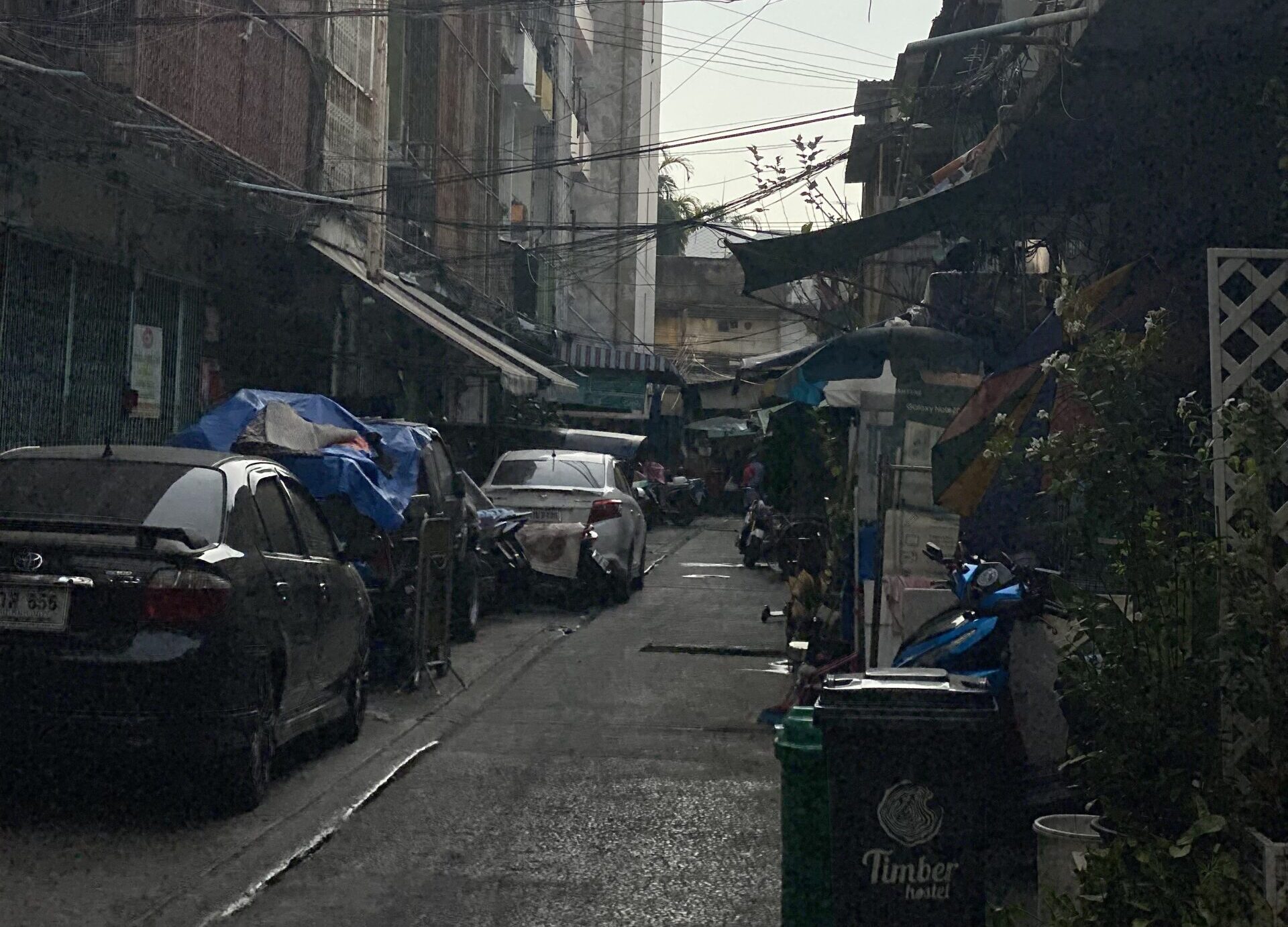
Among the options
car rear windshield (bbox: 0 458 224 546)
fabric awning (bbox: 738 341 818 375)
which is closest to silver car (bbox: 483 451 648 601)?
fabric awning (bbox: 738 341 818 375)

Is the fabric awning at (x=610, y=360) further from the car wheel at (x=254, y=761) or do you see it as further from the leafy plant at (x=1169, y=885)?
Result: the leafy plant at (x=1169, y=885)

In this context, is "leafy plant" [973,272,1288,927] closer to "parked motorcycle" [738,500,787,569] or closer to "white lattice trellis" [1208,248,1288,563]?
"white lattice trellis" [1208,248,1288,563]

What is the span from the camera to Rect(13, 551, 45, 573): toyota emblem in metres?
6.70

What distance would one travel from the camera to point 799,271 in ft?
36.9

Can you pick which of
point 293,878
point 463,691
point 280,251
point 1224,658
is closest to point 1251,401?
point 1224,658

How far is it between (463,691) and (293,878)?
17.1 ft

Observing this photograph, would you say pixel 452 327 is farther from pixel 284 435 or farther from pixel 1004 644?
pixel 1004 644

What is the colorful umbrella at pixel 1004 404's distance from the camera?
8.77 metres

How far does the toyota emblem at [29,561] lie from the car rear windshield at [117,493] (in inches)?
13.6

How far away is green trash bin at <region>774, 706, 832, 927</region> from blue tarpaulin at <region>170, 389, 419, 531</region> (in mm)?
6638

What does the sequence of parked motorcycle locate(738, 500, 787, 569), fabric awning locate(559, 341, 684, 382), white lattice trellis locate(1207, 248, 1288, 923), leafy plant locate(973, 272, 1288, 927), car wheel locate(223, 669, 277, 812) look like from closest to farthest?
leafy plant locate(973, 272, 1288, 927) → white lattice trellis locate(1207, 248, 1288, 923) → car wheel locate(223, 669, 277, 812) → parked motorcycle locate(738, 500, 787, 569) → fabric awning locate(559, 341, 684, 382)

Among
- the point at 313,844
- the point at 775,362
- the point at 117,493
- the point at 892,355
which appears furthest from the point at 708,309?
the point at 313,844

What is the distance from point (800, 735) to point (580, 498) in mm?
12369

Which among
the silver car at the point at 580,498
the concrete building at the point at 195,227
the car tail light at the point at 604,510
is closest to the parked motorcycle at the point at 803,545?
the silver car at the point at 580,498
